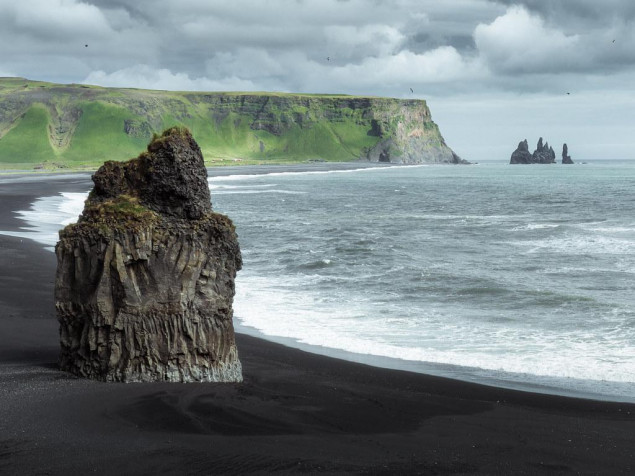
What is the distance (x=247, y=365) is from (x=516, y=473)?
6.96 m

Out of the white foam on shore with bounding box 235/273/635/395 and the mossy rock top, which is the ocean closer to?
the white foam on shore with bounding box 235/273/635/395

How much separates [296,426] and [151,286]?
368cm

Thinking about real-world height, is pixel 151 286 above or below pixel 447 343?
above

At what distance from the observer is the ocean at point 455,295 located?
17.4m

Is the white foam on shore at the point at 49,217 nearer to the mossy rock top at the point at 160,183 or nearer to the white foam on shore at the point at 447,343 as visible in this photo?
the white foam on shore at the point at 447,343

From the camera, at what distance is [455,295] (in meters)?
26.2

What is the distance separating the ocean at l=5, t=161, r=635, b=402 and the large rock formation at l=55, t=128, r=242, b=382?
514 centimetres

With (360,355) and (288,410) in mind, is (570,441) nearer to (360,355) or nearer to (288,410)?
(288,410)

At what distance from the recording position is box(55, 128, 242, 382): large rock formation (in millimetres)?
12898

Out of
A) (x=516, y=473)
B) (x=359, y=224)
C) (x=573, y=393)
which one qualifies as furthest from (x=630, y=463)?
(x=359, y=224)

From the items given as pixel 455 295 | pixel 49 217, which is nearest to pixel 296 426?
pixel 455 295

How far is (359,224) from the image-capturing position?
55500mm

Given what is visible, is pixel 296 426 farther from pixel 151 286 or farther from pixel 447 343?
pixel 447 343

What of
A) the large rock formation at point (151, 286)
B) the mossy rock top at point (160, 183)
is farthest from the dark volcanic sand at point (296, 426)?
the mossy rock top at point (160, 183)
